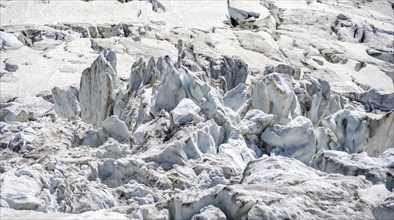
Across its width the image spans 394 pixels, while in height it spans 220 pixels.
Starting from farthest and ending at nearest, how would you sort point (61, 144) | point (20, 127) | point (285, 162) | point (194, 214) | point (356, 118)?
point (356, 118)
point (20, 127)
point (61, 144)
point (285, 162)
point (194, 214)

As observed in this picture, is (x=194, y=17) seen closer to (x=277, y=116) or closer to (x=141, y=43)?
(x=141, y=43)

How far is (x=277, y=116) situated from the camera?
1945 centimetres

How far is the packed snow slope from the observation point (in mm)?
9406

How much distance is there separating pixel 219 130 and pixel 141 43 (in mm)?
21959

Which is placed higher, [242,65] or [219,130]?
[219,130]

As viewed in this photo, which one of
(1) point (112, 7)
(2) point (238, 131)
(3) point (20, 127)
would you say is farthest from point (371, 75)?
(3) point (20, 127)

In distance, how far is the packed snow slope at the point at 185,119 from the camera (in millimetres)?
9406

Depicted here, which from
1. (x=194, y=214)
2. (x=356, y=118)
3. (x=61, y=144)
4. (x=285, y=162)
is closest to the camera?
(x=194, y=214)

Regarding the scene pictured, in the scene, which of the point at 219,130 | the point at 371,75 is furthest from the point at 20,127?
the point at 371,75

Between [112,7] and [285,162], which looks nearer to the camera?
[285,162]

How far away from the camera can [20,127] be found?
17641 mm

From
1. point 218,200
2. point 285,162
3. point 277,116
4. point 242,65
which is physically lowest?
point 242,65

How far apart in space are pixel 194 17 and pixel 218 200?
38.2 metres

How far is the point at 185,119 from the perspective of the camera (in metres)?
16.9
